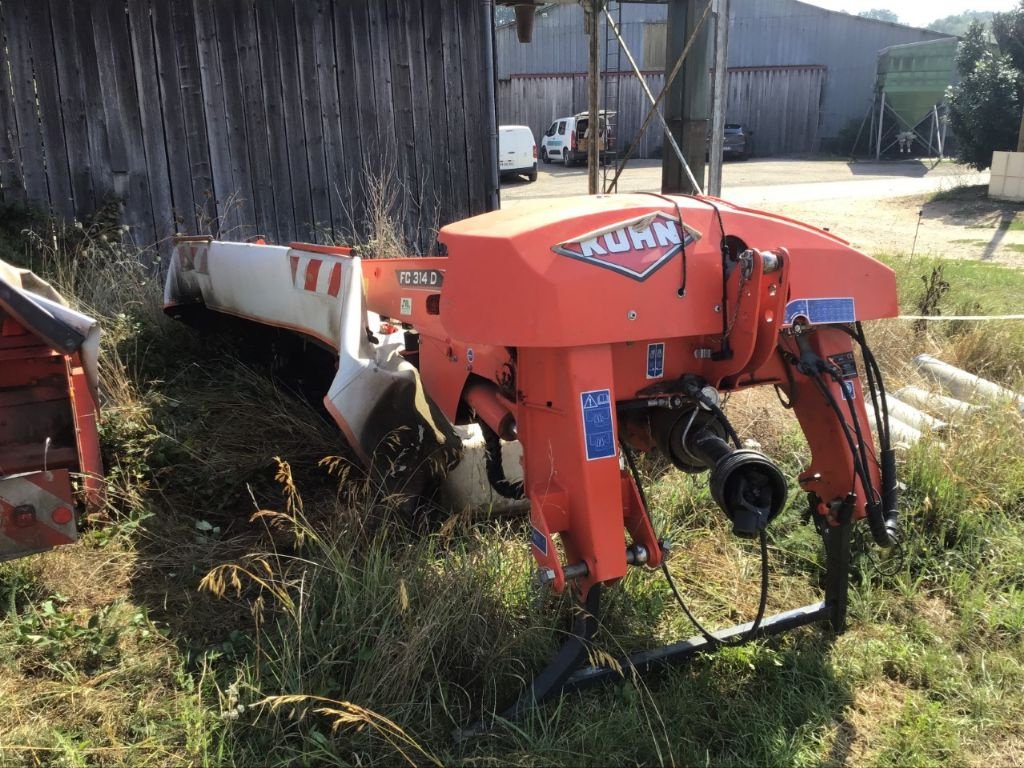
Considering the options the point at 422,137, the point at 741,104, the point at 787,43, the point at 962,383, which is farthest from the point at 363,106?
the point at 787,43

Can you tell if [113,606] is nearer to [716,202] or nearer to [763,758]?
[763,758]

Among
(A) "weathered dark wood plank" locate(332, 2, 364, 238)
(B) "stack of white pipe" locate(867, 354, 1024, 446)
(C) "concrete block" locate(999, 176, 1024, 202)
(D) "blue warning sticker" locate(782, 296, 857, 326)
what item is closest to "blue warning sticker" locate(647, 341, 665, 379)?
(D) "blue warning sticker" locate(782, 296, 857, 326)

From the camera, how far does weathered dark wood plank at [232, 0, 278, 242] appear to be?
7473 millimetres

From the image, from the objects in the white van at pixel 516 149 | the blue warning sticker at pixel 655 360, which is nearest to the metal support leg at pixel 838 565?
the blue warning sticker at pixel 655 360

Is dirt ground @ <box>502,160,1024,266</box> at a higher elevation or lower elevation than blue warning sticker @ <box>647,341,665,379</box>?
lower

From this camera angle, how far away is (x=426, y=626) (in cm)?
264

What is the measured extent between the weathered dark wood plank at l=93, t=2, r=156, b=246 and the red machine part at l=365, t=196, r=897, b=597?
5.66 metres

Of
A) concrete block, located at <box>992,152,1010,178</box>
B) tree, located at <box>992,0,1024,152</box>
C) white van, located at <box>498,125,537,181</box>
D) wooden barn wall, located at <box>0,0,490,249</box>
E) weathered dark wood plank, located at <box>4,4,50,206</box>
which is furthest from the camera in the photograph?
white van, located at <box>498,125,537,181</box>

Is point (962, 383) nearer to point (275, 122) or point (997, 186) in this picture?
point (275, 122)

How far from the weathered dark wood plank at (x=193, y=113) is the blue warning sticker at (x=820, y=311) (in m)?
6.09

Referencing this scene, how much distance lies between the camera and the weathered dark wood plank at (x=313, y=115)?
768 cm

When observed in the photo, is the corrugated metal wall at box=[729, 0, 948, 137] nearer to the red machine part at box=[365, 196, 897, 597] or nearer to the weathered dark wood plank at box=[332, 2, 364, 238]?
the weathered dark wood plank at box=[332, 2, 364, 238]

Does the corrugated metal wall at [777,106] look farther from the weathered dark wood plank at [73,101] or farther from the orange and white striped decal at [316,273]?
the orange and white striped decal at [316,273]

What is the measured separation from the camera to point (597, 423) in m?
2.41
